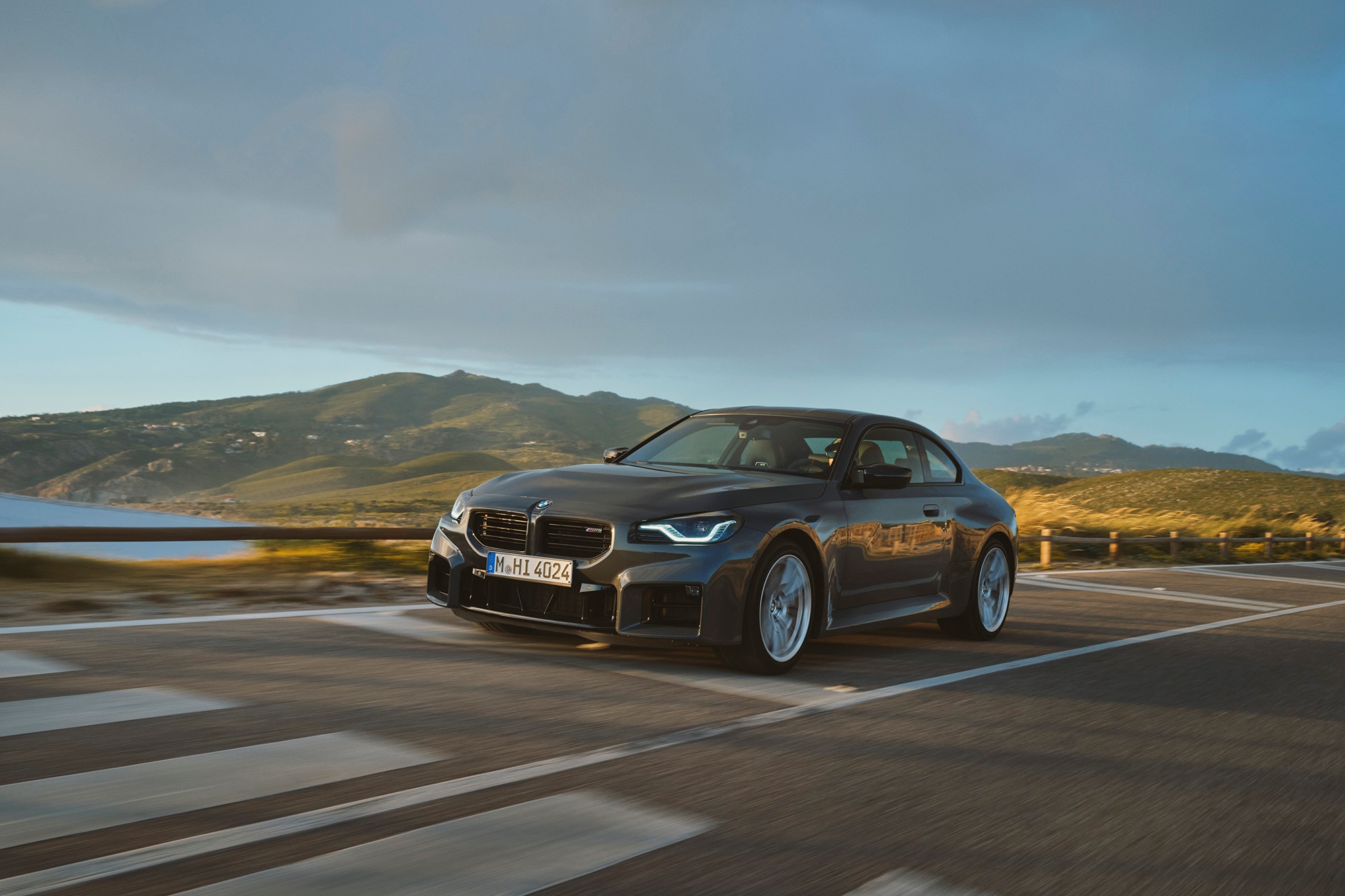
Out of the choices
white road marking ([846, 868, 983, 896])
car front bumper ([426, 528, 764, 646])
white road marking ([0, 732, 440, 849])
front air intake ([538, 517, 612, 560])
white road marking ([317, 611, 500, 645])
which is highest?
front air intake ([538, 517, 612, 560])

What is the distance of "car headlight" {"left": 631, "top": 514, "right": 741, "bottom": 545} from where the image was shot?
6258mm

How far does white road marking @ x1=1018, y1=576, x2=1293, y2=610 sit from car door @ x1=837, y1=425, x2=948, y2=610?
6.19 meters

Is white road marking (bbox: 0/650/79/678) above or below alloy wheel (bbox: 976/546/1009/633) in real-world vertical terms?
below

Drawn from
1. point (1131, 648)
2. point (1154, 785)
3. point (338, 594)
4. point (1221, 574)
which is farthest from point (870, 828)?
point (1221, 574)

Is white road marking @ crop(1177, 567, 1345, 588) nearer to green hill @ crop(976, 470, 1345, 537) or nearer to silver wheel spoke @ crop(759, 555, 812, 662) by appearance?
green hill @ crop(976, 470, 1345, 537)

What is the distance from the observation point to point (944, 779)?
4539 millimetres

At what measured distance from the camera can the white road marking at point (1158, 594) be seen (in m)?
13.1

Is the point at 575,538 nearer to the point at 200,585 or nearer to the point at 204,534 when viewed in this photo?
the point at 204,534

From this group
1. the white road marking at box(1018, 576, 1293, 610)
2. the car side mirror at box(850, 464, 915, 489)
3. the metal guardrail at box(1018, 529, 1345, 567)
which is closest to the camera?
the car side mirror at box(850, 464, 915, 489)

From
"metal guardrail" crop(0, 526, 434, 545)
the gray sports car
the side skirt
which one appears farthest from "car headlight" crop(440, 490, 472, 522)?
"metal guardrail" crop(0, 526, 434, 545)

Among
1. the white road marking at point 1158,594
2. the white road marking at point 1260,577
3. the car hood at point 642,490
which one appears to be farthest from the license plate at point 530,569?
the white road marking at point 1260,577

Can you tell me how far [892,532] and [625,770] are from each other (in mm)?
3725

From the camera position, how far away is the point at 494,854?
329 centimetres

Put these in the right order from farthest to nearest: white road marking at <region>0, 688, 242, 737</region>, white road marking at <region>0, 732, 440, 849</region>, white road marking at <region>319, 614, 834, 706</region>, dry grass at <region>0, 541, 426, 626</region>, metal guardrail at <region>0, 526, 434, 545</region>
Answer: metal guardrail at <region>0, 526, 434, 545</region>
dry grass at <region>0, 541, 426, 626</region>
white road marking at <region>319, 614, 834, 706</region>
white road marking at <region>0, 688, 242, 737</region>
white road marking at <region>0, 732, 440, 849</region>
